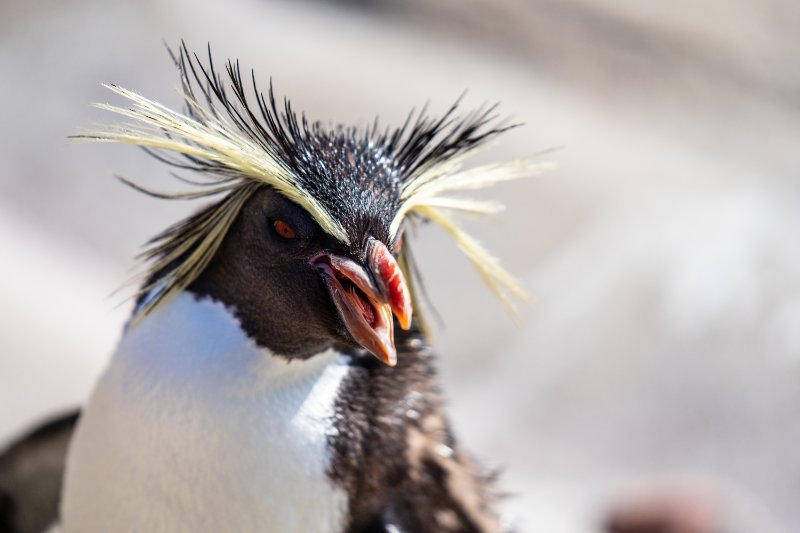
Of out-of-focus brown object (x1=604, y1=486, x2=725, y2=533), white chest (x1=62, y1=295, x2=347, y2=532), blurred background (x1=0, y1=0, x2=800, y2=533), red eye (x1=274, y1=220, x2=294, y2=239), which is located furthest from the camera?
blurred background (x1=0, y1=0, x2=800, y2=533)

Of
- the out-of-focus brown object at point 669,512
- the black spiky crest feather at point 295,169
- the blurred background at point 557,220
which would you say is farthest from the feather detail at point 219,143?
the out-of-focus brown object at point 669,512

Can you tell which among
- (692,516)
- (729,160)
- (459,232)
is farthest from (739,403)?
(459,232)

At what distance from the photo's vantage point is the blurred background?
3801 mm

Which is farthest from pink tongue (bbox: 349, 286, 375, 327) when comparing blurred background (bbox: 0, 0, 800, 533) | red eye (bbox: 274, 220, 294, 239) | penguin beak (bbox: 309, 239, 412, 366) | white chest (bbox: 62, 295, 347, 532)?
blurred background (bbox: 0, 0, 800, 533)

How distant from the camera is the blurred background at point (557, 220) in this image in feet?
12.5

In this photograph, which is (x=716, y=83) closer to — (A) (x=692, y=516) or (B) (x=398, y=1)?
(B) (x=398, y=1)

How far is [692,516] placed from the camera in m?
3.33

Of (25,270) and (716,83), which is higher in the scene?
(716,83)

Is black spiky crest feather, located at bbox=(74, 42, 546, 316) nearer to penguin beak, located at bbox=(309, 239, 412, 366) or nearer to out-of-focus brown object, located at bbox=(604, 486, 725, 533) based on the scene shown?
penguin beak, located at bbox=(309, 239, 412, 366)

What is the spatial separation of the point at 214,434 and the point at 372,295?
0.41 meters

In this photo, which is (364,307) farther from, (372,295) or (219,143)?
(219,143)

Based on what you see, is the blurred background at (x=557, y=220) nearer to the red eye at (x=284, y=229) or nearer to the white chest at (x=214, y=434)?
the white chest at (x=214, y=434)

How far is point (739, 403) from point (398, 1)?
2.87 m

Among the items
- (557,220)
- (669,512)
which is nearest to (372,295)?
(669,512)
